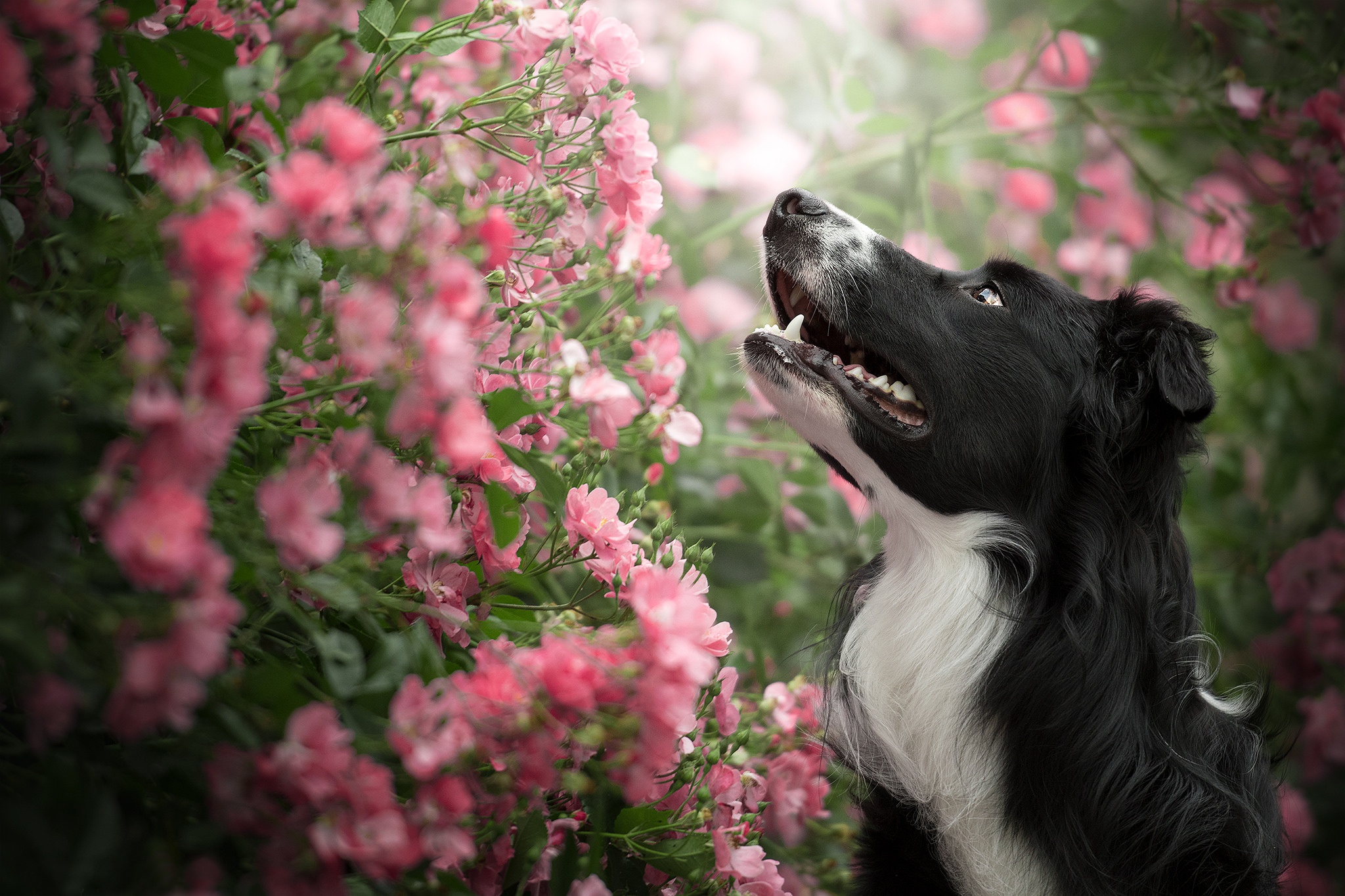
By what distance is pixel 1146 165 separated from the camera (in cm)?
421

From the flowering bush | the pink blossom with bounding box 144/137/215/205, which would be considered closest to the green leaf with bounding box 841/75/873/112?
Result: the flowering bush

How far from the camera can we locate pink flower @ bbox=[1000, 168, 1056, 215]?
345 centimetres

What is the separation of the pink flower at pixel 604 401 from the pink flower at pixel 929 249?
3.52 ft

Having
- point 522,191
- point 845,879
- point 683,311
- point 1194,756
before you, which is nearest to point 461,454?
point 522,191

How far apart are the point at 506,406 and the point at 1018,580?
3.56 ft

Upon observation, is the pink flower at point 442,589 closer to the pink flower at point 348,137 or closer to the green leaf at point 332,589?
the green leaf at point 332,589

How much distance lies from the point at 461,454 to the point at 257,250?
1.04 feet

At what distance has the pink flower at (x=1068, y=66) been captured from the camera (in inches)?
110

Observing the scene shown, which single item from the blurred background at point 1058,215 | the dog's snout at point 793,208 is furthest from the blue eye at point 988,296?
the blurred background at point 1058,215

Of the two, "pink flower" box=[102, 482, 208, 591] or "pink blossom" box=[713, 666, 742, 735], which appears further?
"pink blossom" box=[713, 666, 742, 735]

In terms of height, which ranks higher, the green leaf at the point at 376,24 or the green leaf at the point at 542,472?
the green leaf at the point at 376,24

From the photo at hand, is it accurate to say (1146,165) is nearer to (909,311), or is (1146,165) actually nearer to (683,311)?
(683,311)

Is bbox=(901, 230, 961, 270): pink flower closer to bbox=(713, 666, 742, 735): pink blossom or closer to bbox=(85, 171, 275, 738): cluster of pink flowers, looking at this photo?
bbox=(713, 666, 742, 735): pink blossom

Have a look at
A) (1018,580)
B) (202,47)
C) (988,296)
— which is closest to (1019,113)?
(988,296)
